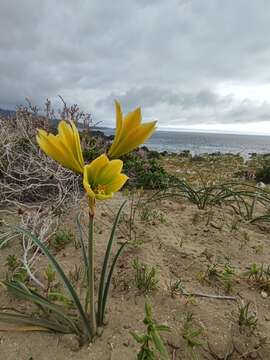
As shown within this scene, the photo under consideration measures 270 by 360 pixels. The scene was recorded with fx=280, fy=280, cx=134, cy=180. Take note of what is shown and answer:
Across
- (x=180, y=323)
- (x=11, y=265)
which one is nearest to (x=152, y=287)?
(x=180, y=323)

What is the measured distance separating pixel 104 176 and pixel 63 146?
20cm

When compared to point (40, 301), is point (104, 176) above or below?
above

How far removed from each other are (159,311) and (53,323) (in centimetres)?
65

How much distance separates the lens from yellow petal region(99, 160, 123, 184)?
3.67ft

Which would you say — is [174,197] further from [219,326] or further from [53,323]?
[53,323]

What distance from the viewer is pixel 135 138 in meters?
1.15

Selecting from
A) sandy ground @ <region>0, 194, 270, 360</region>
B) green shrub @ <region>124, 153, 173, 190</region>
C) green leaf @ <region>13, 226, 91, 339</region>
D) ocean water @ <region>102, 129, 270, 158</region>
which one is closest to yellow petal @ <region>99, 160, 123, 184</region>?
green leaf @ <region>13, 226, 91, 339</region>

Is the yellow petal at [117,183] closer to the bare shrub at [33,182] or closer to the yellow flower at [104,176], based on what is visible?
the yellow flower at [104,176]

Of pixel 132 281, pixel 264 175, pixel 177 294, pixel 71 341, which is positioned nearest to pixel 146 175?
pixel 132 281

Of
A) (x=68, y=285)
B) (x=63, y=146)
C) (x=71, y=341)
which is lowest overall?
(x=71, y=341)

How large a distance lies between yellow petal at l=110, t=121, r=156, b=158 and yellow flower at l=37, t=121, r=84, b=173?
162 mm

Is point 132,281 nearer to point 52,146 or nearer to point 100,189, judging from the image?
point 100,189

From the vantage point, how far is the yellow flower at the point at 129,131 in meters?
1.13

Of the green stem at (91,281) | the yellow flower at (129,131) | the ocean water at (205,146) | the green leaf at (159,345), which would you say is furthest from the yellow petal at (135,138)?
the ocean water at (205,146)
